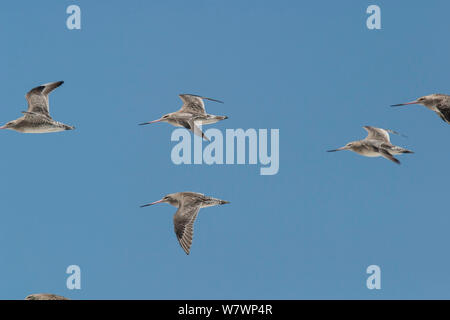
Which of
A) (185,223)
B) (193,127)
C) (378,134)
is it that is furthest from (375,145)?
(185,223)

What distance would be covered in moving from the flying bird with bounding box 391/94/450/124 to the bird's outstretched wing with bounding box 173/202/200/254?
221 inches

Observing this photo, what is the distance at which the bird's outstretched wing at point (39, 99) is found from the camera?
61.1 feet

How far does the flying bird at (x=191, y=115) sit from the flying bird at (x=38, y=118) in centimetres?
239

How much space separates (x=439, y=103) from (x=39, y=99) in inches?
352

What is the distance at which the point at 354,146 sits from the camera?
63.3ft

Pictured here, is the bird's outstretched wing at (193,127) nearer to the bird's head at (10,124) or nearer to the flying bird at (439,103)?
the bird's head at (10,124)

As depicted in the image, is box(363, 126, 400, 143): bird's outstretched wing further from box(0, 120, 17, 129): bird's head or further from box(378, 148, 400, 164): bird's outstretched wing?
box(0, 120, 17, 129): bird's head

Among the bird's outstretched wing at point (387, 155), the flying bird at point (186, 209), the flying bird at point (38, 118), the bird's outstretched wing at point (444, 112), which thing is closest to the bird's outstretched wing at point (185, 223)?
the flying bird at point (186, 209)

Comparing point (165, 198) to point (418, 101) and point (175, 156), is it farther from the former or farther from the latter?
point (418, 101)
